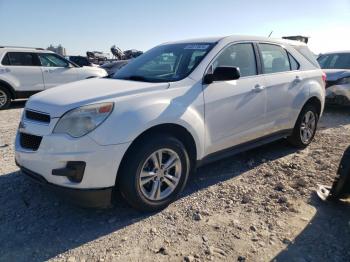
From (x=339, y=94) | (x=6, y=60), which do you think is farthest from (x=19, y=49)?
(x=339, y=94)

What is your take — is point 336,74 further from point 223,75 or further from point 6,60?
point 6,60

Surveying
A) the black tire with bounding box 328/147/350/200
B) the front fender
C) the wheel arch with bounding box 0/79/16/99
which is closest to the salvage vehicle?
the black tire with bounding box 328/147/350/200

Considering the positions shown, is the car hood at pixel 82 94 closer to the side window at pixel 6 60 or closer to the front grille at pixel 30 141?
the front grille at pixel 30 141

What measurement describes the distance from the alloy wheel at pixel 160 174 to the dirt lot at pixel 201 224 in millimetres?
211

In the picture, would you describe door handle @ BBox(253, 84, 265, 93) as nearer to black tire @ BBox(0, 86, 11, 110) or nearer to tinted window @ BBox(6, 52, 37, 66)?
black tire @ BBox(0, 86, 11, 110)

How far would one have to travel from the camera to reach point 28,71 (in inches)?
393

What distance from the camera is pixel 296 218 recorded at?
11.0 ft

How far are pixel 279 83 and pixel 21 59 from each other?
8.06 meters

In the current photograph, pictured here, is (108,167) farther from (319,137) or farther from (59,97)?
(319,137)

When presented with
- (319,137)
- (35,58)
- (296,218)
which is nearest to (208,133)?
(296,218)

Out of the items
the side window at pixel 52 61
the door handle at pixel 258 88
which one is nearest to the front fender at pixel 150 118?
the door handle at pixel 258 88

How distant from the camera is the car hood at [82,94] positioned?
3.09m

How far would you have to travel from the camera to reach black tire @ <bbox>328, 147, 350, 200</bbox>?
11.1 ft

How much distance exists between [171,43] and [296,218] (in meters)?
2.76
